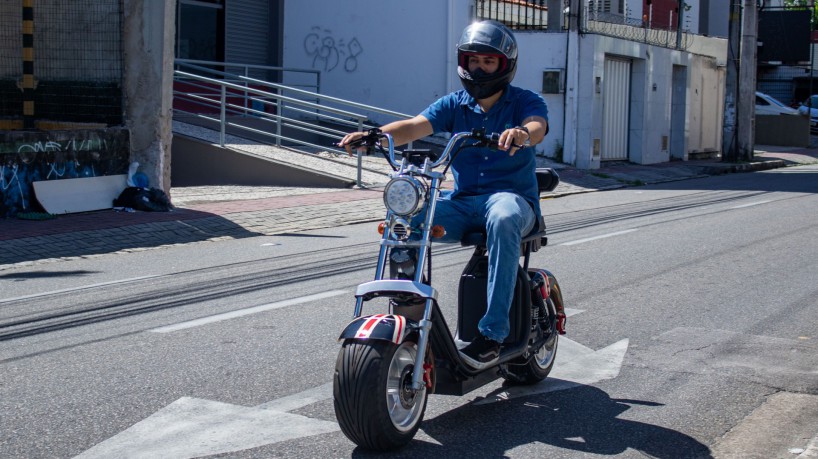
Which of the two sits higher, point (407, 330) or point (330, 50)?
point (330, 50)

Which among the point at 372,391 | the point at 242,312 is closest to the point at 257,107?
the point at 242,312

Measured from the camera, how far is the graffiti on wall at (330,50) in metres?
24.9

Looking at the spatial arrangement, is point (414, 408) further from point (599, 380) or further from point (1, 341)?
point (1, 341)

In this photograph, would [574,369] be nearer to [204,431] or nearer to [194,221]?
[204,431]

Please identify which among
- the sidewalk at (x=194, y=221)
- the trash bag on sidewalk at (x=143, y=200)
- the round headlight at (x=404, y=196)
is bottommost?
the sidewalk at (x=194, y=221)

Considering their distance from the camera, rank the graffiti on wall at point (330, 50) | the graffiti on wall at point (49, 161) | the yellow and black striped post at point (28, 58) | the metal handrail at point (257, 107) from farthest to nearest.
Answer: the graffiti on wall at point (330, 50)
the metal handrail at point (257, 107)
the yellow and black striped post at point (28, 58)
the graffiti on wall at point (49, 161)

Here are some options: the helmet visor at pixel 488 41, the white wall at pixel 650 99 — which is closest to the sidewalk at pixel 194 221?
the white wall at pixel 650 99

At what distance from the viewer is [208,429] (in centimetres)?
475

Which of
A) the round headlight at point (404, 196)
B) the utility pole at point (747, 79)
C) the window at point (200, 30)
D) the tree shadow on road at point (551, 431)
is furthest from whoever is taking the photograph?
the utility pole at point (747, 79)

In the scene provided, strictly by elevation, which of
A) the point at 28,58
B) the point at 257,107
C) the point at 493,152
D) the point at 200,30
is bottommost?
the point at 493,152

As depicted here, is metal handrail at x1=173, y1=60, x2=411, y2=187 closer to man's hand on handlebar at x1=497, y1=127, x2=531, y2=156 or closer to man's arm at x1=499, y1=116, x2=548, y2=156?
man's arm at x1=499, y1=116, x2=548, y2=156

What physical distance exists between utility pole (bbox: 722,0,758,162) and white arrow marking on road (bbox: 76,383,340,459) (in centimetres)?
2507

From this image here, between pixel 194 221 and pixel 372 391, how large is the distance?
9.03 metres

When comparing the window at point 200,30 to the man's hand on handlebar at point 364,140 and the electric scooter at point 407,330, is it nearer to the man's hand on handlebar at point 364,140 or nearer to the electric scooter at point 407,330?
the man's hand on handlebar at point 364,140
